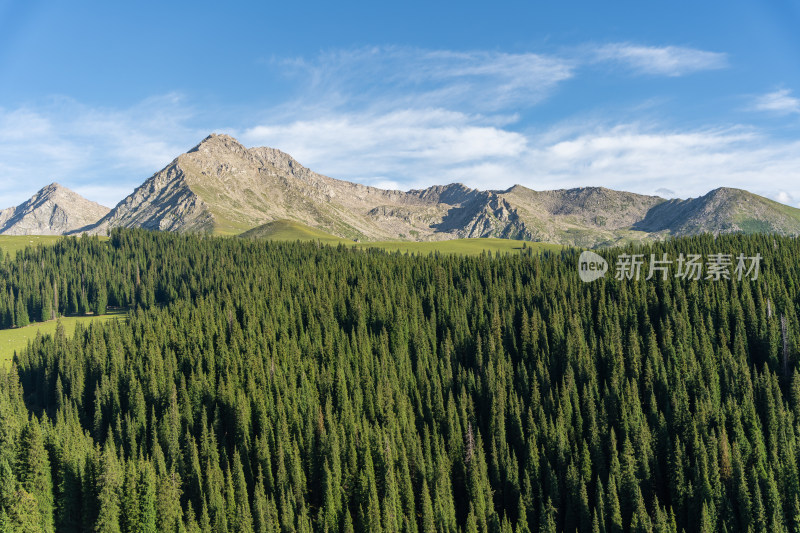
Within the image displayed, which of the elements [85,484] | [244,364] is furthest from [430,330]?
[85,484]

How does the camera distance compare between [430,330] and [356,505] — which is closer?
[356,505]

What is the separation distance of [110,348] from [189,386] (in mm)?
33546

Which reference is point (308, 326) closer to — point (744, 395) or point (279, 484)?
point (279, 484)

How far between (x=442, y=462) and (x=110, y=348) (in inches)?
4240

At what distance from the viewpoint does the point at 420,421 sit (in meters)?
147

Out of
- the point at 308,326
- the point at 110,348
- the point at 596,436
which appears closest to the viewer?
the point at 596,436

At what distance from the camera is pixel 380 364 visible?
554 feet

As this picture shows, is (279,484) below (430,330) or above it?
below

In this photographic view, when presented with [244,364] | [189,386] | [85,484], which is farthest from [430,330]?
[85,484]

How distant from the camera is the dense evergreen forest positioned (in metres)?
104

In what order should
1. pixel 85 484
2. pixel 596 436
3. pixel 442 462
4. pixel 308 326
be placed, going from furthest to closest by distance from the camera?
1. pixel 308 326
2. pixel 596 436
3. pixel 442 462
4. pixel 85 484

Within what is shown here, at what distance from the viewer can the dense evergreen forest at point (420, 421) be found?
104 metres

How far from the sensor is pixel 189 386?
500 ft

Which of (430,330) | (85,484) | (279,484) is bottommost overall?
(279,484)
